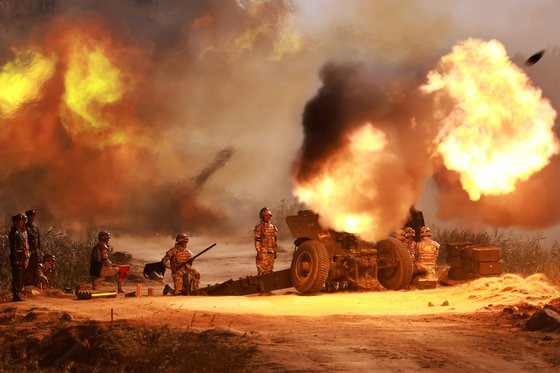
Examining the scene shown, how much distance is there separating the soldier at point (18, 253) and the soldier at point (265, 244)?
493 cm

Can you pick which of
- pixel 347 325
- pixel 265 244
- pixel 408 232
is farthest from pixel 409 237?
pixel 347 325

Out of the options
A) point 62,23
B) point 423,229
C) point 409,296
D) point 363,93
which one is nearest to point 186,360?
point 409,296

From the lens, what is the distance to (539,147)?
666 inches

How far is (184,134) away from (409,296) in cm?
1977

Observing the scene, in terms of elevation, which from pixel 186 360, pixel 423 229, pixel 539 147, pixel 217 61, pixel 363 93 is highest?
pixel 217 61

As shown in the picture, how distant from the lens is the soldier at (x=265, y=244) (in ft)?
57.5

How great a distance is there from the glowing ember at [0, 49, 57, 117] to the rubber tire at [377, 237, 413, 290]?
1611 centimetres

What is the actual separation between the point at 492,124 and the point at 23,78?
17867mm

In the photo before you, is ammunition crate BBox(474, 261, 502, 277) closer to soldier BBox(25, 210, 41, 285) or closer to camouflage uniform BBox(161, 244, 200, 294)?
camouflage uniform BBox(161, 244, 200, 294)

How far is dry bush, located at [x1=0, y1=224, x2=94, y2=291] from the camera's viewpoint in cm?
1973

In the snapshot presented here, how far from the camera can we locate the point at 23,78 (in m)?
28.2

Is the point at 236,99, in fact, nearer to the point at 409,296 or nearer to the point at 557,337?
the point at 409,296

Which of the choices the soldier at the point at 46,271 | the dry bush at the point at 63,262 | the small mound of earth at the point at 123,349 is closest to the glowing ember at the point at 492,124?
the soldier at the point at 46,271

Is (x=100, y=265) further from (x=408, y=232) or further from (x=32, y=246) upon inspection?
(x=408, y=232)
